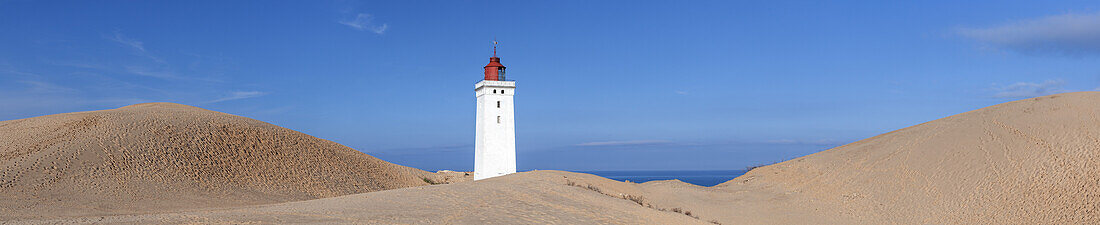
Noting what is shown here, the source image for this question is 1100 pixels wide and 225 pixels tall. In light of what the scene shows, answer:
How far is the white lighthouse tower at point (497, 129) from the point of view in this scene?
40.4 meters

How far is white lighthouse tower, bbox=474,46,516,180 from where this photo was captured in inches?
1591

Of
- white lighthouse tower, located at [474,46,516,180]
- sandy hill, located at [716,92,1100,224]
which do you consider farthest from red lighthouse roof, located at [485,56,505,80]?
sandy hill, located at [716,92,1100,224]

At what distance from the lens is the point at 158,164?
85.1ft

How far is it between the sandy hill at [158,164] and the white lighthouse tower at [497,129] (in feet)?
22.1

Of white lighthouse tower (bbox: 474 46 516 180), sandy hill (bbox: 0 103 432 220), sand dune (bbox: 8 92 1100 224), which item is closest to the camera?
sand dune (bbox: 8 92 1100 224)

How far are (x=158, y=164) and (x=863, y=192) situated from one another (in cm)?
2744

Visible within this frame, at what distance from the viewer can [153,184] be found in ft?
79.3

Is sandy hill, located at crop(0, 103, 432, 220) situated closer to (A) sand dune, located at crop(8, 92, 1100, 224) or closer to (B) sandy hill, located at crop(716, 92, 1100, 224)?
(A) sand dune, located at crop(8, 92, 1100, 224)

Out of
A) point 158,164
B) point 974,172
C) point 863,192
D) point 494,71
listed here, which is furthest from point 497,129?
point 974,172

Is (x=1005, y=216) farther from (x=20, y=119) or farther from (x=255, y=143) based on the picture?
(x=20, y=119)

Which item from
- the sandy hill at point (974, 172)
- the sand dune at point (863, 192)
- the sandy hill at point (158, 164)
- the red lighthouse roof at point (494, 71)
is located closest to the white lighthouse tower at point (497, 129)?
the red lighthouse roof at point (494, 71)

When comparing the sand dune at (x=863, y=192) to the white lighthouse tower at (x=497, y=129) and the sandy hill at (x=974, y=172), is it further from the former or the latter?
the white lighthouse tower at (x=497, y=129)

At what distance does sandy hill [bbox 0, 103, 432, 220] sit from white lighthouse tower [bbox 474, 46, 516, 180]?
22.1ft

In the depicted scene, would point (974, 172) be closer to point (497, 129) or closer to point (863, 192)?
point (863, 192)
